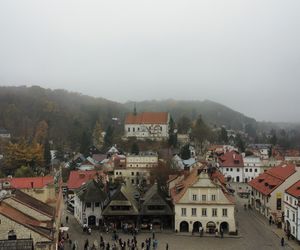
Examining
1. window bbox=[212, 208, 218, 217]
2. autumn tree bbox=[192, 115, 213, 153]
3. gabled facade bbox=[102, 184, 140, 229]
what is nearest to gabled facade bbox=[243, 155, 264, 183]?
autumn tree bbox=[192, 115, 213, 153]

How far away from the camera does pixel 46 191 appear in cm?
4291

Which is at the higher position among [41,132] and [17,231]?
[41,132]

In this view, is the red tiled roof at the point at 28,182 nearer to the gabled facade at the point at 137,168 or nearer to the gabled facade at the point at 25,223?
the gabled facade at the point at 25,223

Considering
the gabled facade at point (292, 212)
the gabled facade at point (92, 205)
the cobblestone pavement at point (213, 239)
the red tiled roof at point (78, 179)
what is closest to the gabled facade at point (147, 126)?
the red tiled roof at point (78, 179)

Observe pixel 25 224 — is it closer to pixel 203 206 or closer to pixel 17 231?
pixel 17 231

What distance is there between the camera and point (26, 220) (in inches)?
1239

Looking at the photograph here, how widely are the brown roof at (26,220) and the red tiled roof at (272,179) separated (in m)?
32.2

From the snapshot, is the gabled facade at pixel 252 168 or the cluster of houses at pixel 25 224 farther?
the gabled facade at pixel 252 168

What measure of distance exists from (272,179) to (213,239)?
16.0 metres

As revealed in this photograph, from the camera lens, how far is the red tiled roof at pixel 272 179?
55.5 metres

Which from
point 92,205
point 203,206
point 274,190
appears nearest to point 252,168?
point 274,190

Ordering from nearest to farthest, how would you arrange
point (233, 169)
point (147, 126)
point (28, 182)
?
point (28, 182), point (233, 169), point (147, 126)

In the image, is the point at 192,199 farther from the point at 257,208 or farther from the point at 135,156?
the point at 135,156

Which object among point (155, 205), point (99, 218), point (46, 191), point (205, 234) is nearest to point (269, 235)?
point (205, 234)
